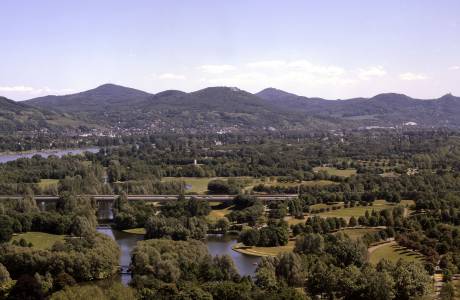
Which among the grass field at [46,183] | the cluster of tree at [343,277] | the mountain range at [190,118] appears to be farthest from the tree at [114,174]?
the mountain range at [190,118]

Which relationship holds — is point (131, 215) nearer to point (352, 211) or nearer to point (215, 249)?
point (215, 249)

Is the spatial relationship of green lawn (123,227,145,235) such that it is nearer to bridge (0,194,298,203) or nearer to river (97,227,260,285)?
river (97,227,260,285)

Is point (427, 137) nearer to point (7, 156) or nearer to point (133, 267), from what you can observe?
point (7, 156)

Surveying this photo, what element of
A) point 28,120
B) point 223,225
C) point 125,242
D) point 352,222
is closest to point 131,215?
point 125,242

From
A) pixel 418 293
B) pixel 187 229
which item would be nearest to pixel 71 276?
pixel 187 229

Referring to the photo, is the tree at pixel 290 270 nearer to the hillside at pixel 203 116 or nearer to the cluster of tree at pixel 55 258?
the cluster of tree at pixel 55 258

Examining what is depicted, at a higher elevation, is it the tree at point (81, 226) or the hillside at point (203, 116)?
the hillside at point (203, 116)
